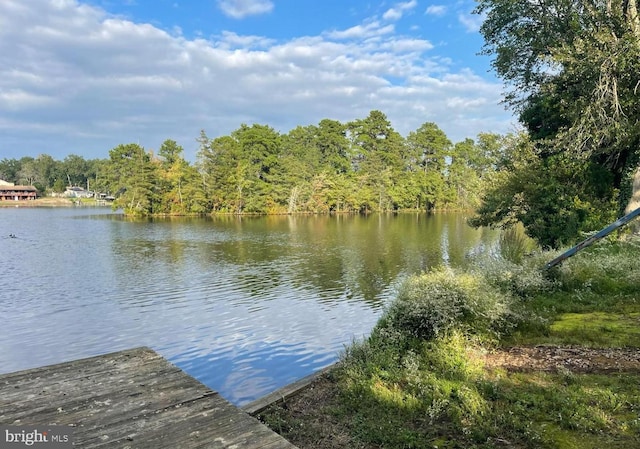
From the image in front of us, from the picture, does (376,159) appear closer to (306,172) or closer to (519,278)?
(306,172)

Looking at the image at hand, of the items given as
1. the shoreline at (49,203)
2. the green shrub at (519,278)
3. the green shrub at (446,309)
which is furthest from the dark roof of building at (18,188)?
the green shrub at (446,309)

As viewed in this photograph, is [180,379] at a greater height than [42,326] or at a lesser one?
greater

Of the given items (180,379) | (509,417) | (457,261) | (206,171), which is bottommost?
(457,261)

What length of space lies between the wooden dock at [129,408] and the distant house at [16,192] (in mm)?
122839

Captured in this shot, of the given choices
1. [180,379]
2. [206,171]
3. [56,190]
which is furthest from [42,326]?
[56,190]

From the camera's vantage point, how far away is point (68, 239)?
32344mm

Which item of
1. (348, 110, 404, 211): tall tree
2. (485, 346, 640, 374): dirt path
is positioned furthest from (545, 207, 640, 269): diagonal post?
(348, 110, 404, 211): tall tree

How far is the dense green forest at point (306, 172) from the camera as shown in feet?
212

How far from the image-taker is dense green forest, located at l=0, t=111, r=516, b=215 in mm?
64625

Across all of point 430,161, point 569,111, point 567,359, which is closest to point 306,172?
point 430,161

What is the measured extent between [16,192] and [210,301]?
11640 cm

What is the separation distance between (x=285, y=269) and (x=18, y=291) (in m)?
10.7

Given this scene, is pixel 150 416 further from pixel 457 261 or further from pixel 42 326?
pixel 457 261

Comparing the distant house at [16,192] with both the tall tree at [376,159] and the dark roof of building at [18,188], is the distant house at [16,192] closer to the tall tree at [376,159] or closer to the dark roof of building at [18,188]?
the dark roof of building at [18,188]
